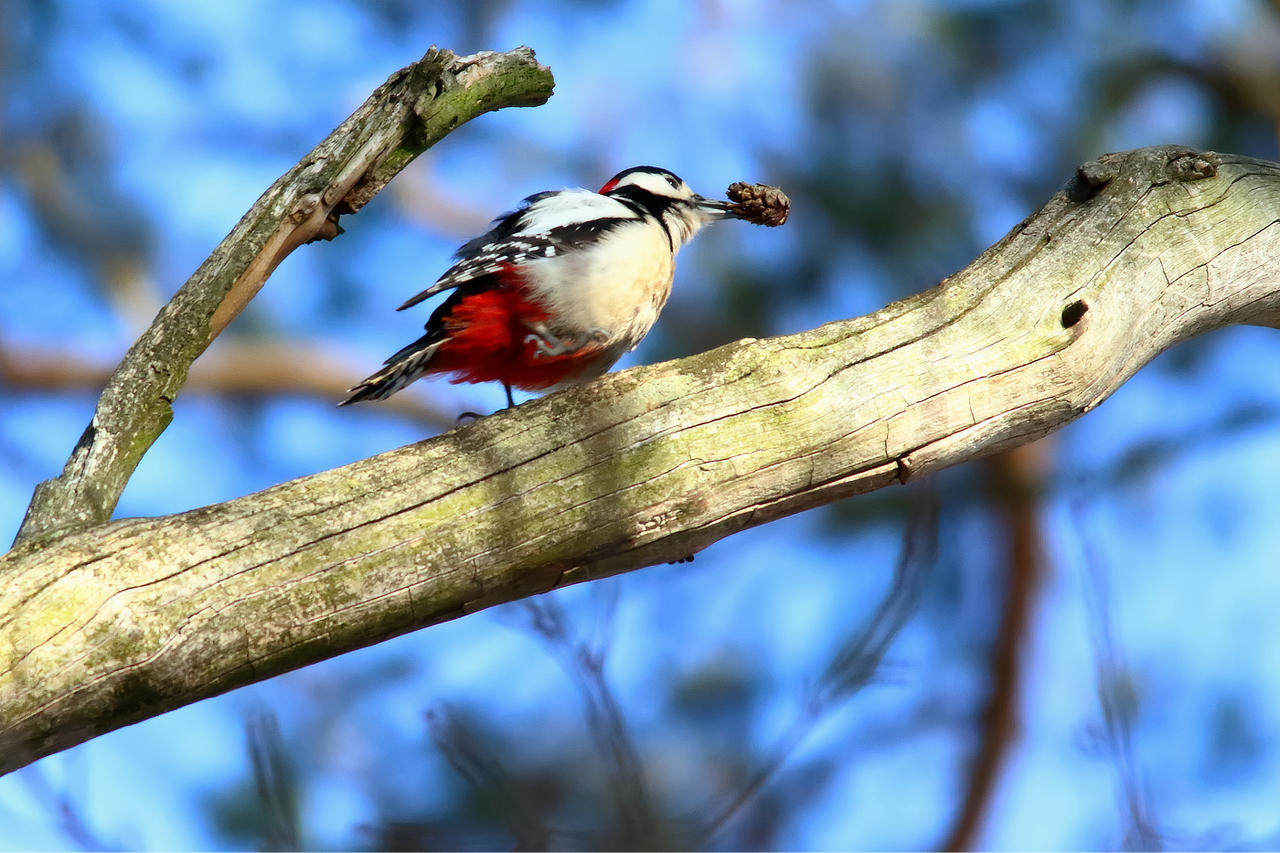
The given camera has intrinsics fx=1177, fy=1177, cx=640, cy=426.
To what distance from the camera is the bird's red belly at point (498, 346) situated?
7.18 feet

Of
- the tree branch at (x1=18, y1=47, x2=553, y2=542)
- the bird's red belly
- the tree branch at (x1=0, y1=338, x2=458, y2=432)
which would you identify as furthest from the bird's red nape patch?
the tree branch at (x1=0, y1=338, x2=458, y2=432)

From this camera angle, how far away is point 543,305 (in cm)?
218

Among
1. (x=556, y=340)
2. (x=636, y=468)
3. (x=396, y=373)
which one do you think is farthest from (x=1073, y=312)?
(x=396, y=373)

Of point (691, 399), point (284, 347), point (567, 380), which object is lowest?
point (691, 399)

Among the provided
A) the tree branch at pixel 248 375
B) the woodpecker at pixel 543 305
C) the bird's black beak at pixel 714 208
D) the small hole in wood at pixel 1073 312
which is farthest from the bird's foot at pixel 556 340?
the tree branch at pixel 248 375

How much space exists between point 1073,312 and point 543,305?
926 millimetres

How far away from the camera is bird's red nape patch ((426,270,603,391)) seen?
2.19 meters

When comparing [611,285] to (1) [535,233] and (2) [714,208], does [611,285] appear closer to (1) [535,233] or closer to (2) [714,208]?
(1) [535,233]

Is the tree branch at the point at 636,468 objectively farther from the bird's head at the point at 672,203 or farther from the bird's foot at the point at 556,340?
the bird's head at the point at 672,203

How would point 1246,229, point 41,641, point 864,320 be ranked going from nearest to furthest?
point 41,641
point 864,320
point 1246,229

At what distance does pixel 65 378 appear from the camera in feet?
16.1

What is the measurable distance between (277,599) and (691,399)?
67 centimetres

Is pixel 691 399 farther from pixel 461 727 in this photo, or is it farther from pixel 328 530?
pixel 461 727

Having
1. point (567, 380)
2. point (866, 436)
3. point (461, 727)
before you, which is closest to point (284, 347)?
point (567, 380)
